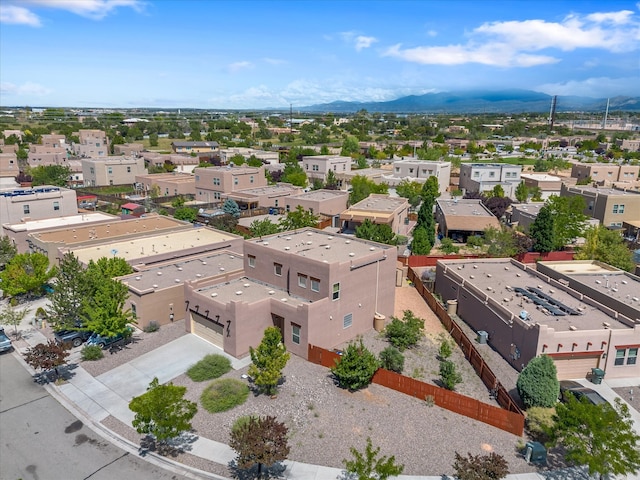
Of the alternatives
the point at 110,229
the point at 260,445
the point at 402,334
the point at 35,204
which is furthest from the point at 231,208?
the point at 260,445

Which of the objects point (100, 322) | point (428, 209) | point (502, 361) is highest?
point (428, 209)

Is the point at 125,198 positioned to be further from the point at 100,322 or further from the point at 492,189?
the point at 492,189

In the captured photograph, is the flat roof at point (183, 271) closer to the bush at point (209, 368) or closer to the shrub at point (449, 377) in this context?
the bush at point (209, 368)

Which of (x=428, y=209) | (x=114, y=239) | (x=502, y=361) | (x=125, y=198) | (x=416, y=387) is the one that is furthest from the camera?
(x=125, y=198)

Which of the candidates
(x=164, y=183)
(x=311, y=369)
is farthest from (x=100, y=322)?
(x=164, y=183)

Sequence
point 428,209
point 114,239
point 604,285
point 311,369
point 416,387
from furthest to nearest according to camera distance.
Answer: point 428,209
point 114,239
point 604,285
point 311,369
point 416,387

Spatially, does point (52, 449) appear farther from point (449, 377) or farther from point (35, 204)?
point (35, 204)

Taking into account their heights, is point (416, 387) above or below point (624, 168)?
below
